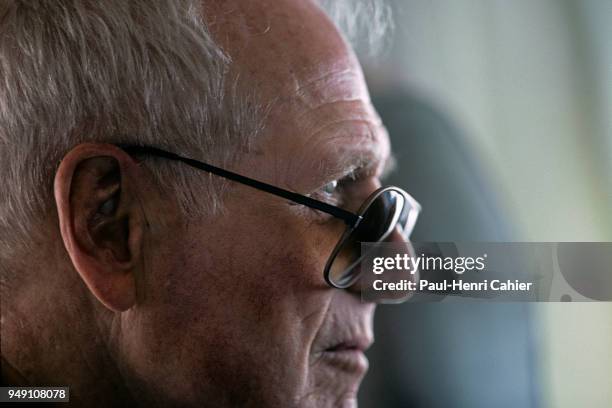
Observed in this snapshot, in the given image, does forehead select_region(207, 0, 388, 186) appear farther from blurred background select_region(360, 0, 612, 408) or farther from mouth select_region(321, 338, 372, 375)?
mouth select_region(321, 338, 372, 375)

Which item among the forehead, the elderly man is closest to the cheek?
the elderly man

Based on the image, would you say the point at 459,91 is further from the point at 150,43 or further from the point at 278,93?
the point at 150,43

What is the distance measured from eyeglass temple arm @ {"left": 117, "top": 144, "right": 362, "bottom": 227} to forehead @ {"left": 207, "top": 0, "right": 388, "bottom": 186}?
0.04 metres

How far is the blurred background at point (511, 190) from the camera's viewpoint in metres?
0.93

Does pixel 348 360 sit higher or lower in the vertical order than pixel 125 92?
lower

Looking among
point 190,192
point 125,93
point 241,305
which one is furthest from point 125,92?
point 241,305

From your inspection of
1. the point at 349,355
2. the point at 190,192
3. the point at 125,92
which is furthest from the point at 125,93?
the point at 349,355

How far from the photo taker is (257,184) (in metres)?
0.89

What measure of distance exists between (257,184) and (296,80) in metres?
0.14

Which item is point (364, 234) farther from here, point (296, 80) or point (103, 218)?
point (103, 218)

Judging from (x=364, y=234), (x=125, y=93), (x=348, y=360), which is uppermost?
(x=125, y=93)

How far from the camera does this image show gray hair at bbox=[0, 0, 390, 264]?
0.88 m

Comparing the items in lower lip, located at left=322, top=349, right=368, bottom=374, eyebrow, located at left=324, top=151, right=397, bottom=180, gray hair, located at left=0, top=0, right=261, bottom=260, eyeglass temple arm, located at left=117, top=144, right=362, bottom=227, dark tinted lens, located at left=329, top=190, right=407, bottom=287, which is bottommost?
lower lip, located at left=322, top=349, right=368, bottom=374

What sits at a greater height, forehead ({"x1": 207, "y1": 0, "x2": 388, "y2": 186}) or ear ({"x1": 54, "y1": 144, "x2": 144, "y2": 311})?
forehead ({"x1": 207, "y1": 0, "x2": 388, "y2": 186})
